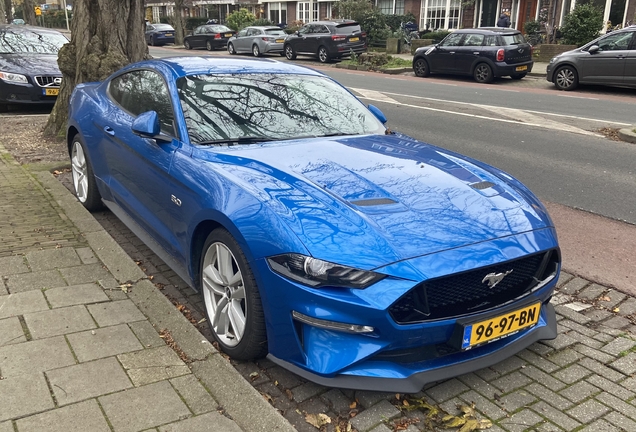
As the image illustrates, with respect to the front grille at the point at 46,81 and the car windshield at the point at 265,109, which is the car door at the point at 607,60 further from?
the car windshield at the point at 265,109

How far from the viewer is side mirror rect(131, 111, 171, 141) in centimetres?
385

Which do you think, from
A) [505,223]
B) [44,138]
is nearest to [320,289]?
[505,223]

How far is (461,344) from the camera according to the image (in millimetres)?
2732

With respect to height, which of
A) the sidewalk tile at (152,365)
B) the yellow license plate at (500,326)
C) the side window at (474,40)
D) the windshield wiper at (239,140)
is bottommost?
the sidewalk tile at (152,365)

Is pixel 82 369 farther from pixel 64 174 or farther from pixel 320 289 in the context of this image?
pixel 64 174

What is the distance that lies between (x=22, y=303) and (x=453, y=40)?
18.5 metres

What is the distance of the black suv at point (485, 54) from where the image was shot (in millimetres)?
18375

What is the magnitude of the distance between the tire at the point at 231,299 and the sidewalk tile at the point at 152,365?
284mm

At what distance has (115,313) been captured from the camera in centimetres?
368

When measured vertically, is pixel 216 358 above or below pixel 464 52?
below

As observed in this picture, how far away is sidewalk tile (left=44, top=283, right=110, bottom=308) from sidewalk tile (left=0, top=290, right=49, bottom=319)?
5 cm

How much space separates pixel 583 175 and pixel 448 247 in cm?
554

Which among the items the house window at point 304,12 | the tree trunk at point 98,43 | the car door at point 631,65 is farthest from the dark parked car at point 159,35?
the tree trunk at point 98,43

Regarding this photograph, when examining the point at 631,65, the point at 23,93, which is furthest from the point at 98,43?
the point at 631,65
